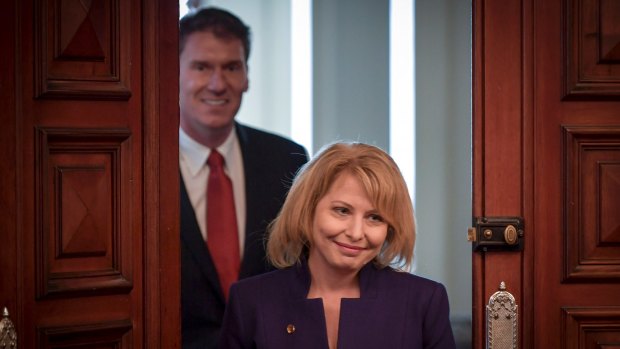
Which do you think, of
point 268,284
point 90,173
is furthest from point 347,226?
point 90,173

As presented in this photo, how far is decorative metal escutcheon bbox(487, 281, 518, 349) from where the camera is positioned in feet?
10.0

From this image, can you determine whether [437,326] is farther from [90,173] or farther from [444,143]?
[444,143]

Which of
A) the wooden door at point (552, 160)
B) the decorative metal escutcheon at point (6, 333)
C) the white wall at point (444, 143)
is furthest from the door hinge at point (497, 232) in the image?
the decorative metal escutcheon at point (6, 333)

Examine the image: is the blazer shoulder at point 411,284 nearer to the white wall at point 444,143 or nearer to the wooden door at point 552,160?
the wooden door at point 552,160

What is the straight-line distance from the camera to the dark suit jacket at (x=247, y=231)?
11.8ft

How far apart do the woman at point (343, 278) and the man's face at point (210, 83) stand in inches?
38.8

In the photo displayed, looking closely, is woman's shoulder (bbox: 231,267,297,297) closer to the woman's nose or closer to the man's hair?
the woman's nose

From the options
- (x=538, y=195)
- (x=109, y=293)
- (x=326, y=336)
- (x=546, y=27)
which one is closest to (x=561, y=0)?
(x=546, y=27)

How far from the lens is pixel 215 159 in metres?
3.72

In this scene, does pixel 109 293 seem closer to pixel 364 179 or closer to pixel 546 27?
pixel 364 179

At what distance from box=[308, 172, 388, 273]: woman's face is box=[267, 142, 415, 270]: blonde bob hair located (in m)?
0.02

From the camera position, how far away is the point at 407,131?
392 cm

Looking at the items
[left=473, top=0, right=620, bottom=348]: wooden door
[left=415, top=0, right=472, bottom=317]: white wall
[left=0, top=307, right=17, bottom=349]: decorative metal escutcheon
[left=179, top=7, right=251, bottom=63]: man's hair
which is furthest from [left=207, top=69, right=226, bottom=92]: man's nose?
[left=0, top=307, right=17, bottom=349]: decorative metal escutcheon

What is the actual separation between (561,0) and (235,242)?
1.56 metres
